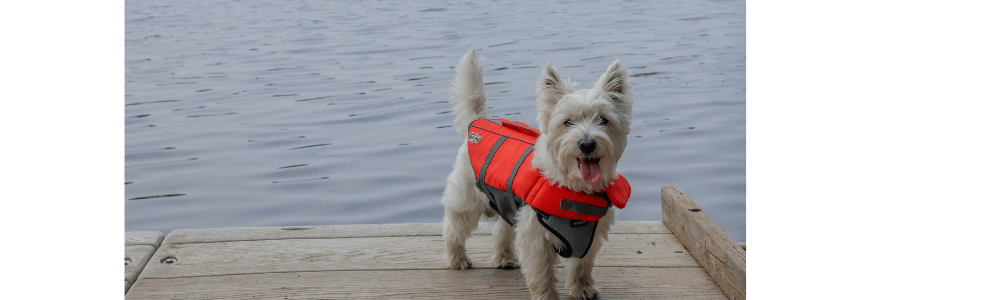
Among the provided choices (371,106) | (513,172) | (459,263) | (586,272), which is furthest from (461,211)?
(371,106)

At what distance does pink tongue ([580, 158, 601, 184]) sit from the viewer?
280 cm

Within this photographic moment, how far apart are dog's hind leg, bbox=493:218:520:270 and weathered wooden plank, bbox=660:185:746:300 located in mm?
887

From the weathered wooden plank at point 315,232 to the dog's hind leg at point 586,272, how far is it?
0.85 meters

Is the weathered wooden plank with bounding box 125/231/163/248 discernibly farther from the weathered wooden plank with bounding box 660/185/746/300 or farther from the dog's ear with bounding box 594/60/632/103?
the weathered wooden plank with bounding box 660/185/746/300

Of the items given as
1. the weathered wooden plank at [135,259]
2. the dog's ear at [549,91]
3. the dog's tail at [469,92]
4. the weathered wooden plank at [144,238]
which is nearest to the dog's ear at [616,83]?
the dog's ear at [549,91]

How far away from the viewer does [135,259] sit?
362cm

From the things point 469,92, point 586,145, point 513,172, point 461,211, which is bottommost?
point 461,211

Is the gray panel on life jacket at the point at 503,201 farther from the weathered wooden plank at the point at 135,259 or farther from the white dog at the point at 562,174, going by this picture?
the weathered wooden plank at the point at 135,259

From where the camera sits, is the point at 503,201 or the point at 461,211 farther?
the point at 461,211

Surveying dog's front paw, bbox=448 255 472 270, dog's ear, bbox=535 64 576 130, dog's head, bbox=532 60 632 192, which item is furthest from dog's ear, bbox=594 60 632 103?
dog's front paw, bbox=448 255 472 270

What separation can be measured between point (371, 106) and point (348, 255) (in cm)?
502

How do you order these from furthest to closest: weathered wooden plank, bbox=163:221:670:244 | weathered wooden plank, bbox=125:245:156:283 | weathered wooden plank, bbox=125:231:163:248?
weathered wooden plank, bbox=163:221:670:244 < weathered wooden plank, bbox=125:231:163:248 < weathered wooden plank, bbox=125:245:156:283

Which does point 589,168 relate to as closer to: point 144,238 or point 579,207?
point 579,207

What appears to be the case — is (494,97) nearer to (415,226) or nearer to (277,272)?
(415,226)
